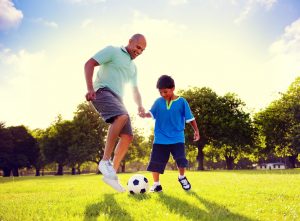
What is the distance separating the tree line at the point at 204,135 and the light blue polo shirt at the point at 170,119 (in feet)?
120

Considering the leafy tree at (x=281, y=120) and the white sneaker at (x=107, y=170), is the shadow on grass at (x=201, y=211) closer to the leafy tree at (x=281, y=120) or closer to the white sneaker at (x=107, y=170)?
the white sneaker at (x=107, y=170)

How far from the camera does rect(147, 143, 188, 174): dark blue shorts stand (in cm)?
696

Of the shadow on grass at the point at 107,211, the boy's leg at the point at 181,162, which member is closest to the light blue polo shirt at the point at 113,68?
the boy's leg at the point at 181,162

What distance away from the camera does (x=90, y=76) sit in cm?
605

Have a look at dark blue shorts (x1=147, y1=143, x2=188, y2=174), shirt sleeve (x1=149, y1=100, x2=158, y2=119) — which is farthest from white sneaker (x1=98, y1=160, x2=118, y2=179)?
shirt sleeve (x1=149, y1=100, x2=158, y2=119)

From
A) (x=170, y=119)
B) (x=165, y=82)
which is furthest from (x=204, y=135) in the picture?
(x=165, y=82)

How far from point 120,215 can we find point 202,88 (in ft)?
149

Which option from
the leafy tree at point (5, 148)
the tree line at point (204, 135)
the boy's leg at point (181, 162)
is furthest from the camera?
the leafy tree at point (5, 148)

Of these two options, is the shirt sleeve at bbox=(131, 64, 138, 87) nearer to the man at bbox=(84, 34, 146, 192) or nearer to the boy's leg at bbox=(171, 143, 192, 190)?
the man at bbox=(84, 34, 146, 192)

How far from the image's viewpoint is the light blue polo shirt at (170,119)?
7.11m

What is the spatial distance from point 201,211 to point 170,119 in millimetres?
3175

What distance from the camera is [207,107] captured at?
45250 mm

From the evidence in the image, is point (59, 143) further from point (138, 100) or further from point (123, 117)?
point (123, 117)

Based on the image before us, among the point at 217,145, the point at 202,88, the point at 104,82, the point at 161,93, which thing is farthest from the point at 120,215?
the point at 202,88
